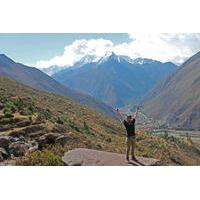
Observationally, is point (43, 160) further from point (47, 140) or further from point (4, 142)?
point (4, 142)

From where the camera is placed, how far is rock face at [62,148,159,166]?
20914 mm

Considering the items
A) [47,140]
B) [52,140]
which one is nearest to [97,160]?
[52,140]

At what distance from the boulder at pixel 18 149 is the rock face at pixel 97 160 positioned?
6.46 meters

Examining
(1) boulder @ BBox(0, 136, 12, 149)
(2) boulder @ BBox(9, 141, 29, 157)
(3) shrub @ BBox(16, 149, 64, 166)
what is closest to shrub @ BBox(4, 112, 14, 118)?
(1) boulder @ BBox(0, 136, 12, 149)

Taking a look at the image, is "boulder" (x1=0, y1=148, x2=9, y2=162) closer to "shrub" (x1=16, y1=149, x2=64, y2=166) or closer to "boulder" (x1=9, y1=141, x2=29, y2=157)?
"boulder" (x1=9, y1=141, x2=29, y2=157)

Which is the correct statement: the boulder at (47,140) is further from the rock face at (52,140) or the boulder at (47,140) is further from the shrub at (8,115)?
the shrub at (8,115)

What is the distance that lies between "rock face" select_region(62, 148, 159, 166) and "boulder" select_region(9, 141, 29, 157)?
6.46 m

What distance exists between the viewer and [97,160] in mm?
21781

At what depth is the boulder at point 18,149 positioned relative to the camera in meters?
29.0
